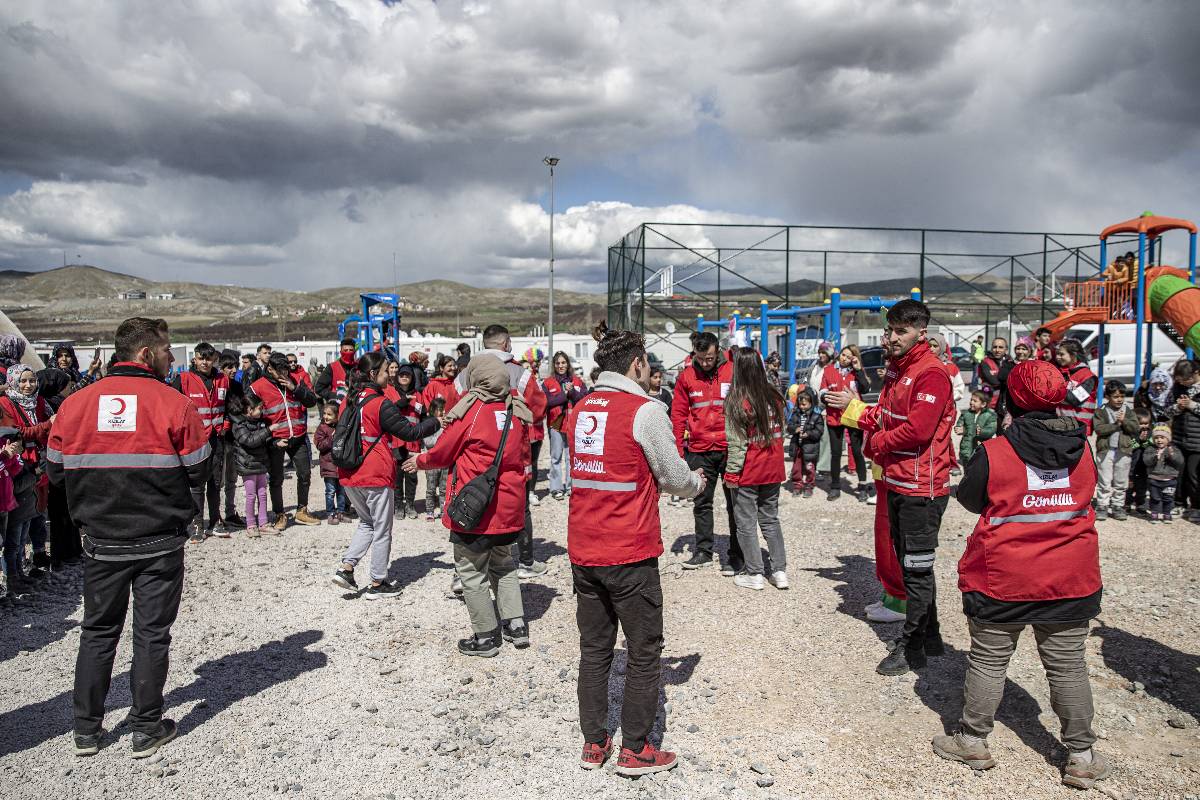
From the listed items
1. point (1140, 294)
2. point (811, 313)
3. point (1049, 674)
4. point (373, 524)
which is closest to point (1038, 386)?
point (1049, 674)

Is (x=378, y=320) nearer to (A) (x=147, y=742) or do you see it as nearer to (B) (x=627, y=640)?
(A) (x=147, y=742)

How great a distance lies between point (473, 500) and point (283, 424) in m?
4.29

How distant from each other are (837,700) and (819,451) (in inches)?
223

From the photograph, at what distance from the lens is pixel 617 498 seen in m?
3.36

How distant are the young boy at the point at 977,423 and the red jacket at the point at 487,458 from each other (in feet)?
21.1

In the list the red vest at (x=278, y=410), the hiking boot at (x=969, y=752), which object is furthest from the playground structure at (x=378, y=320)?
the hiking boot at (x=969, y=752)

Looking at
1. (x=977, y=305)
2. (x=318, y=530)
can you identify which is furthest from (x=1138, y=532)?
(x=977, y=305)

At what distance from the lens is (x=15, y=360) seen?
6.50 metres

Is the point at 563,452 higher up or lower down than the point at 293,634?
higher up

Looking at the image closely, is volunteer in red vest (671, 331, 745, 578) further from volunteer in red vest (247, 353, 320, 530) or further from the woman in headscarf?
volunteer in red vest (247, 353, 320, 530)

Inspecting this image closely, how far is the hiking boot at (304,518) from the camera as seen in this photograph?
27.2 feet

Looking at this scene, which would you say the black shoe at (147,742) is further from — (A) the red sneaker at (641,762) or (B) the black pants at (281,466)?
(B) the black pants at (281,466)

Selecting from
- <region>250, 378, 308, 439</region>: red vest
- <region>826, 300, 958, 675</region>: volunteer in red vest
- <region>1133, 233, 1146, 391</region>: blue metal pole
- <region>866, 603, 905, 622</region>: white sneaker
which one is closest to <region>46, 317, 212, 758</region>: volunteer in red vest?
<region>826, 300, 958, 675</region>: volunteer in red vest

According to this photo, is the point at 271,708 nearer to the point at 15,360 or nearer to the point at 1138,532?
the point at 15,360
